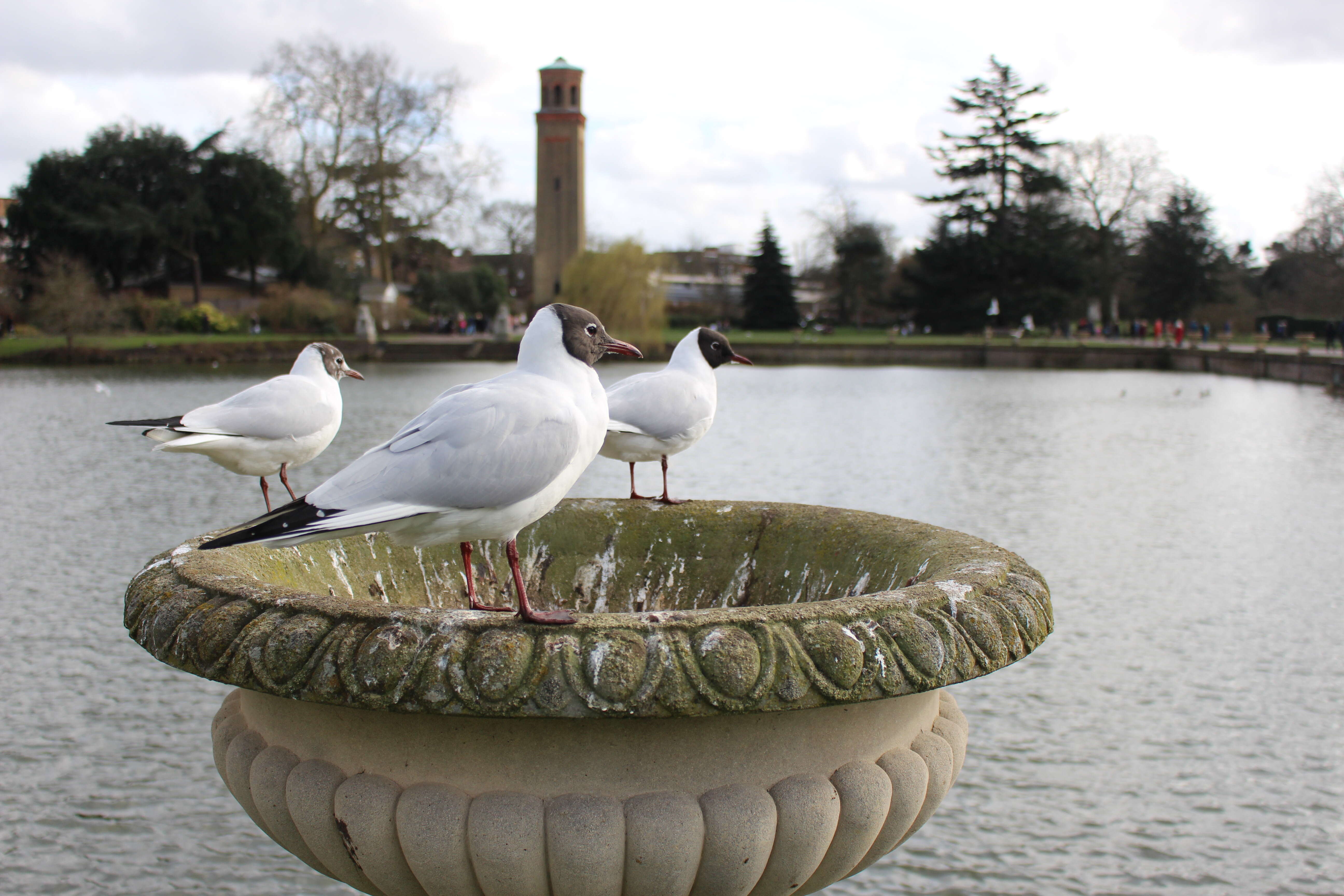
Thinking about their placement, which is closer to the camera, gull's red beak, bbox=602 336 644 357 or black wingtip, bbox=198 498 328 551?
black wingtip, bbox=198 498 328 551

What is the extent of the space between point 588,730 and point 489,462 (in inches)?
23.7

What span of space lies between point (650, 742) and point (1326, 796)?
447 cm

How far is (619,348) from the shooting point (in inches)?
111

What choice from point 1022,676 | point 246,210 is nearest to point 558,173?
point 246,210

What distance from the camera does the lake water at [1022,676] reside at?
4.58 meters

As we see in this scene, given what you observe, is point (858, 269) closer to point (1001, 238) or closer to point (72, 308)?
point (1001, 238)

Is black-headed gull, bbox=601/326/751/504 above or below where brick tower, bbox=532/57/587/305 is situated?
below

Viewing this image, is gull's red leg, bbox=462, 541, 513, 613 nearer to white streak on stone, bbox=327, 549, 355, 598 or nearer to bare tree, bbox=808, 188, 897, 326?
white streak on stone, bbox=327, 549, 355, 598

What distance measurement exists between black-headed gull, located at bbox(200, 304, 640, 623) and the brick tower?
206 ft

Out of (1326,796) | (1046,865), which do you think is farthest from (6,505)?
(1326,796)

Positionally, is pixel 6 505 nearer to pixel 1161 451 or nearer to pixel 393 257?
pixel 1161 451

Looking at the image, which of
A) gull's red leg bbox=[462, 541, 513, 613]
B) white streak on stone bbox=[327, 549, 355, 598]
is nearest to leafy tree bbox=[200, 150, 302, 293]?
white streak on stone bbox=[327, 549, 355, 598]

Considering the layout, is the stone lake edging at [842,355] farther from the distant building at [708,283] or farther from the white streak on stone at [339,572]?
the white streak on stone at [339,572]

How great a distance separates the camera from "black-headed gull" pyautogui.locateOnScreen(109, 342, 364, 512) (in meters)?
3.97
